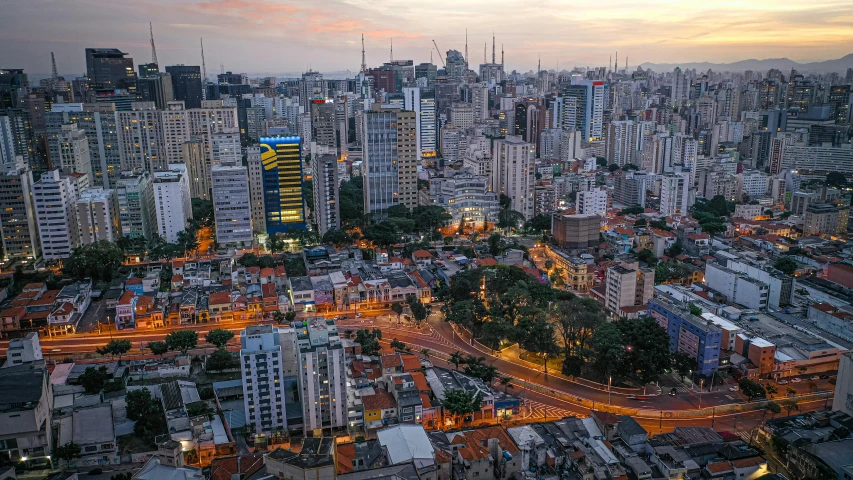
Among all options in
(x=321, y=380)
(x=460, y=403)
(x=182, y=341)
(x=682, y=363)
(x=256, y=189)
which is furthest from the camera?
(x=256, y=189)

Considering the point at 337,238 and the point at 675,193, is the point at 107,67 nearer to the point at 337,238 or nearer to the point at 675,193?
the point at 337,238

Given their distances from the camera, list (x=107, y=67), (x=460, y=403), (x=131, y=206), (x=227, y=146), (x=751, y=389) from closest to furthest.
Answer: (x=460, y=403)
(x=751, y=389)
(x=131, y=206)
(x=227, y=146)
(x=107, y=67)

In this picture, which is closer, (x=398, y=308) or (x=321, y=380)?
(x=321, y=380)

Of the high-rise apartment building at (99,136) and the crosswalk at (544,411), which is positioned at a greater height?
the high-rise apartment building at (99,136)

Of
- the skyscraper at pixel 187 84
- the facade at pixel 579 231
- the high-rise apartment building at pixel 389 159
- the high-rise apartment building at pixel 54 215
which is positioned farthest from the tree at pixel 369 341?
the skyscraper at pixel 187 84

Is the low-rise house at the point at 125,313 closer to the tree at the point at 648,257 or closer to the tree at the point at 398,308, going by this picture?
the tree at the point at 398,308

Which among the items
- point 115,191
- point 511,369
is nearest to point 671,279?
point 511,369

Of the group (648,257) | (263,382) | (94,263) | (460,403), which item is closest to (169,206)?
(94,263)

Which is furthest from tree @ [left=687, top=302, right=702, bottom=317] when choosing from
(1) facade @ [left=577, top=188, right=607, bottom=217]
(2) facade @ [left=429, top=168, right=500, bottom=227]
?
(2) facade @ [left=429, top=168, right=500, bottom=227]
